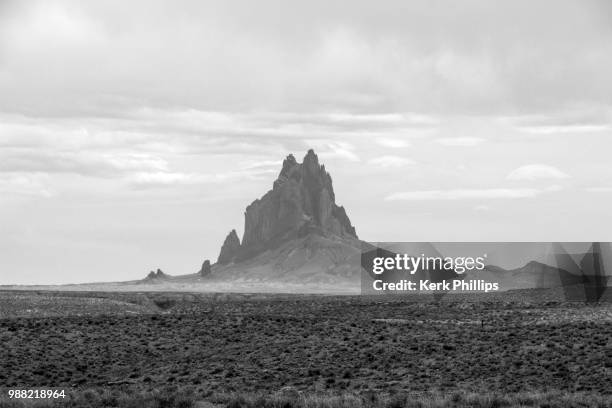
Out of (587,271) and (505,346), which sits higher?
(587,271)

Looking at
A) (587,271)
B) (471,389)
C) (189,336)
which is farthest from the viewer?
(587,271)

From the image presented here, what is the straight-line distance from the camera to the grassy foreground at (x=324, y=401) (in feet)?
113

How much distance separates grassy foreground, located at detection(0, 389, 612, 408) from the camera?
1353 inches

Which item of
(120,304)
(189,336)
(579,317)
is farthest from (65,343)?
(120,304)

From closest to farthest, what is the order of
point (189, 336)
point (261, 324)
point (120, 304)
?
1. point (189, 336)
2. point (261, 324)
3. point (120, 304)

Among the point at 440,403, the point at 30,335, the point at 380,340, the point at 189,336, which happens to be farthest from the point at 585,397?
the point at 30,335

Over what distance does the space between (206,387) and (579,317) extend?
37.8 meters

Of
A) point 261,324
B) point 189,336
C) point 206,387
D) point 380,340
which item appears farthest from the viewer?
point 261,324

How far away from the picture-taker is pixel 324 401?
35031 mm

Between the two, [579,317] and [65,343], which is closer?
[65,343]

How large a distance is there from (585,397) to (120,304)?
71094 mm

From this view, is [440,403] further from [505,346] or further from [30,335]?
[30,335]

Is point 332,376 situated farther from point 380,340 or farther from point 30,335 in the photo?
point 30,335

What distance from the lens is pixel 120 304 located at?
10100 cm
